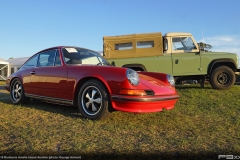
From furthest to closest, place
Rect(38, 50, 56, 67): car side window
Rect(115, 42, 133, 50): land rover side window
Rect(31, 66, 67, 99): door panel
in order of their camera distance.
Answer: Rect(115, 42, 133, 50): land rover side window, Rect(38, 50, 56, 67): car side window, Rect(31, 66, 67, 99): door panel

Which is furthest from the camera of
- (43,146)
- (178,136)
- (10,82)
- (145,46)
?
(145,46)

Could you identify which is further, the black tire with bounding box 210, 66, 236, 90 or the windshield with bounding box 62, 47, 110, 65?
the black tire with bounding box 210, 66, 236, 90

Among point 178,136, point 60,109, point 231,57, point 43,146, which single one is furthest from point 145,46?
point 43,146

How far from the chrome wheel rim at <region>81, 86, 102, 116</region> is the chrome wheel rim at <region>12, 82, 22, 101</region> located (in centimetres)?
213

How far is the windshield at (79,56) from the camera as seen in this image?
13.3ft

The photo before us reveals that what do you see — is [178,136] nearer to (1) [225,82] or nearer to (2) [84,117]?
(2) [84,117]

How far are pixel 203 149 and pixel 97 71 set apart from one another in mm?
1897

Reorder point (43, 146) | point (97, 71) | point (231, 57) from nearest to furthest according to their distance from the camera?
1. point (43, 146)
2. point (97, 71)
3. point (231, 57)

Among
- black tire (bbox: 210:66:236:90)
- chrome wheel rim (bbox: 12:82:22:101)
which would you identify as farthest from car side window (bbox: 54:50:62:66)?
black tire (bbox: 210:66:236:90)

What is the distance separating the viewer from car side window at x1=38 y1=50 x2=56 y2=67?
170 inches

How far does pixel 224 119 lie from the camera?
378 centimetres

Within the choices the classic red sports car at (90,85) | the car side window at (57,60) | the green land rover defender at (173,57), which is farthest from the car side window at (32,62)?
the green land rover defender at (173,57)

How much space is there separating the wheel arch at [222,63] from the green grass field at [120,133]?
3184 millimetres

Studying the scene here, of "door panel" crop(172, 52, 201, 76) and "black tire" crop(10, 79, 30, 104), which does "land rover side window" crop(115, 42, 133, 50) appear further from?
"black tire" crop(10, 79, 30, 104)
